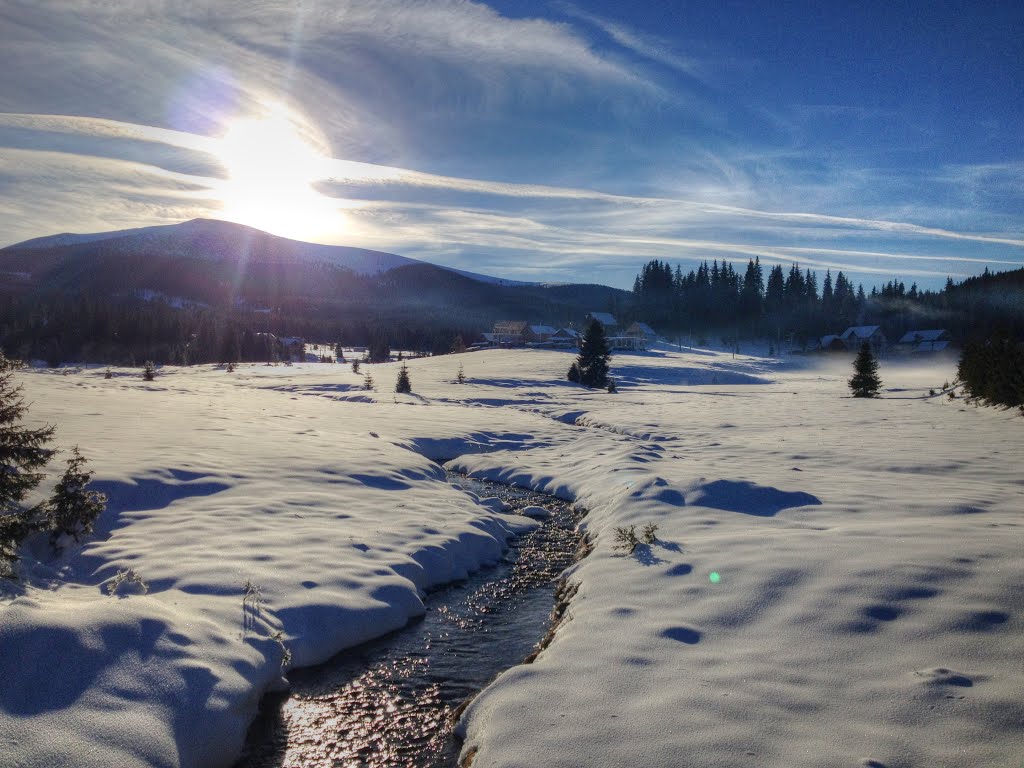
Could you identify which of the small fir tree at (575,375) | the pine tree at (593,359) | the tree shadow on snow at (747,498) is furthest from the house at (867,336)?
the tree shadow on snow at (747,498)

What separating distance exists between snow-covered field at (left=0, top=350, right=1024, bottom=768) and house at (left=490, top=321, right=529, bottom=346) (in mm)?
84812

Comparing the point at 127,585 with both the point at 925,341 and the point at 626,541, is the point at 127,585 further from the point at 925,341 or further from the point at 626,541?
the point at 925,341

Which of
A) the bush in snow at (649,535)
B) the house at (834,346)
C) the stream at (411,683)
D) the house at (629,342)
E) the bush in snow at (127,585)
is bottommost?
the stream at (411,683)

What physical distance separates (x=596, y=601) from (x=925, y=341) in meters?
124

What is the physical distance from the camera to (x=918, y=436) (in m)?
24.4

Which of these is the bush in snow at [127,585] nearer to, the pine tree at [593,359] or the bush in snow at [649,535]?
the bush in snow at [649,535]

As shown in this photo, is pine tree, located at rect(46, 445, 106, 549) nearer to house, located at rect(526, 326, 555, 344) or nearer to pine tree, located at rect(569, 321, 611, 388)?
pine tree, located at rect(569, 321, 611, 388)

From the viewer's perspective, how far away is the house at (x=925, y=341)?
105 meters

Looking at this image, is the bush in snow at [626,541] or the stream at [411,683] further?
the bush in snow at [626,541]

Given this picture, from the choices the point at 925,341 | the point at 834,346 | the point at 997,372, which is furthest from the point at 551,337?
the point at 997,372

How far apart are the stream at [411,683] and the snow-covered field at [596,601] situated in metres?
0.38

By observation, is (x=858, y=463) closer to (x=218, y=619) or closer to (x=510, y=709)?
(x=510, y=709)

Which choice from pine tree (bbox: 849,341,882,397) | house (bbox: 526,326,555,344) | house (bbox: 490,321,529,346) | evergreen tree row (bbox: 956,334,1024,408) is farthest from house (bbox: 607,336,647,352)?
evergreen tree row (bbox: 956,334,1024,408)

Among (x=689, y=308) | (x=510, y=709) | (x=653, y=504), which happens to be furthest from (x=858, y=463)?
(x=689, y=308)
